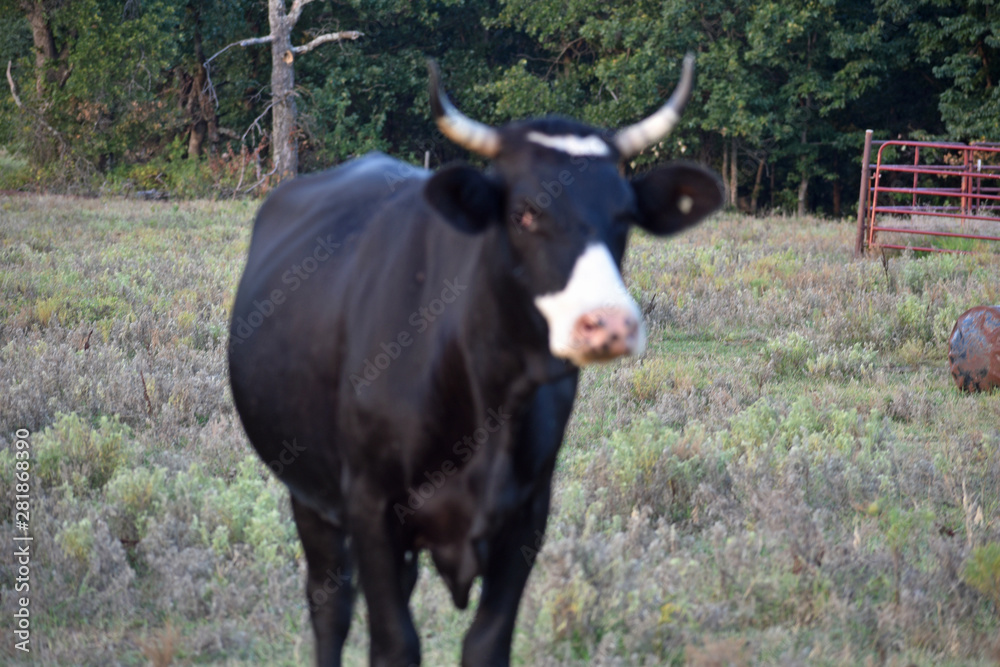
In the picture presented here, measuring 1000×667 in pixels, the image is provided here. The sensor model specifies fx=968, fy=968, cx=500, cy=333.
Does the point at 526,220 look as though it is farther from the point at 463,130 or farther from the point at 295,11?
the point at 295,11

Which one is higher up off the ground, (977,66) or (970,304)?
(977,66)

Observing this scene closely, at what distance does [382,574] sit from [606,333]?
41.2 inches

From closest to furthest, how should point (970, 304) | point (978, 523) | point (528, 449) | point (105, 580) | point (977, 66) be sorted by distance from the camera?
point (528, 449) → point (105, 580) → point (978, 523) → point (970, 304) → point (977, 66)

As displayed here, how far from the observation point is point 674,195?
2.67m

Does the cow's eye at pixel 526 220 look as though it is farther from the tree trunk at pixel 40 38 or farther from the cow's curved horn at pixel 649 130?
the tree trunk at pixel 40 38

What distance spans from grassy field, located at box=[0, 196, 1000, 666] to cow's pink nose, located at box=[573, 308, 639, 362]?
1.77m

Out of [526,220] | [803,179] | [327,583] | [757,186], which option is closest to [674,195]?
[526,220]

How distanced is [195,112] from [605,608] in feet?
95.7

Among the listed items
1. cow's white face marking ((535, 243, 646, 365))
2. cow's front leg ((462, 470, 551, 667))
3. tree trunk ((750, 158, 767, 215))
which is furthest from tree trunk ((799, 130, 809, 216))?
cow's white face marking ((535, 243, 646, 365))

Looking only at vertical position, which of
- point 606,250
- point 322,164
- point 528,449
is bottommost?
point 322,164

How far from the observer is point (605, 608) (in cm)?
385

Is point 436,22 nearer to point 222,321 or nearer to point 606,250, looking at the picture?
point 222,321

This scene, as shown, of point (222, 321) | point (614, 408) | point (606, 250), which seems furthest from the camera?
point (222, 321)

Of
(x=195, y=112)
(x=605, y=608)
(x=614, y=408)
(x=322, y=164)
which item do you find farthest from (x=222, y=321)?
(x=195, y=112)
